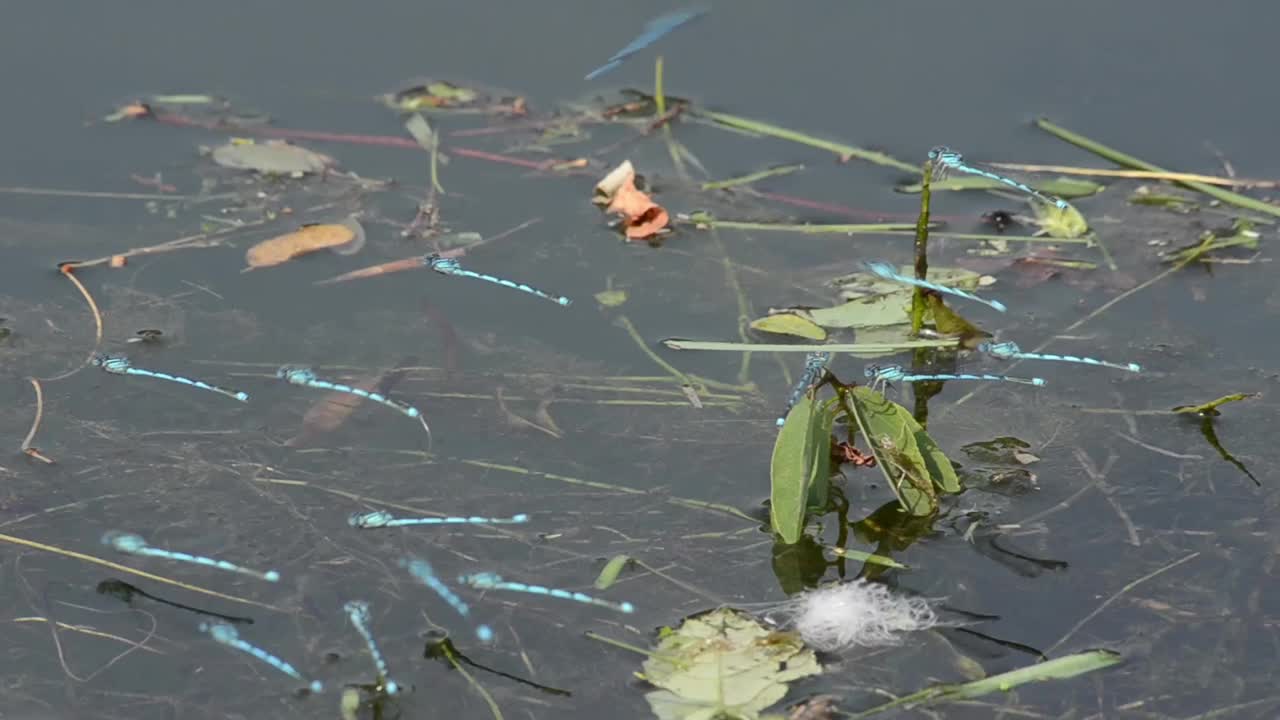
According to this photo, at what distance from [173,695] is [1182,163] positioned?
11.7ft

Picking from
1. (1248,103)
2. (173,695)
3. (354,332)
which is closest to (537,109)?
(354,332)

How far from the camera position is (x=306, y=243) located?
13.5ft

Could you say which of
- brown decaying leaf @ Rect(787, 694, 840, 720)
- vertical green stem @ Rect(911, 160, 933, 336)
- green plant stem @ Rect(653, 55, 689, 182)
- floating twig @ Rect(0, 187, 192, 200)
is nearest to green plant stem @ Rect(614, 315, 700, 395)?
vertical green stem @ Rect(911, 160, 933, 336)

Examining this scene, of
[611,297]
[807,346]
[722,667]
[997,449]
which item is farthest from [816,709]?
[611,297]

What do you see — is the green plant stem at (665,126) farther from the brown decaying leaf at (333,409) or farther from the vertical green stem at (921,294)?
the brown decaying leaf at (333,409)

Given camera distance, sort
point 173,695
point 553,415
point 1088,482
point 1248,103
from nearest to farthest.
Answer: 1. point 173,695
2. point 1088,482
3. point 553,415
4. point 1248,103

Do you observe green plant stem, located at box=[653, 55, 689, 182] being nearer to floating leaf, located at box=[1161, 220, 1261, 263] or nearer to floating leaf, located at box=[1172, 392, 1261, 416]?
floating leaf, located at box=[1161, 220, 1261, 263]

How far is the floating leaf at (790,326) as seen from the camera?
3723 millimetres

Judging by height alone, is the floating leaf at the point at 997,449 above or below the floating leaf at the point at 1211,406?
below

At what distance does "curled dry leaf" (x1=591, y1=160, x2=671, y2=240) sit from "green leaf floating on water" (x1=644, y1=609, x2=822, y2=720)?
66.5 inches

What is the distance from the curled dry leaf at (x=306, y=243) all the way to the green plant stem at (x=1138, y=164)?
2334 mm

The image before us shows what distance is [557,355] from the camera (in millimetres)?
3643

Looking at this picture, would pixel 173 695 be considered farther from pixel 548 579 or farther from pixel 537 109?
pixel 537 109

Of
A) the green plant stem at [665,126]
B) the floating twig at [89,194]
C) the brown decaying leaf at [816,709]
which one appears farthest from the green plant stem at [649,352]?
the floating twig at [89,194]
